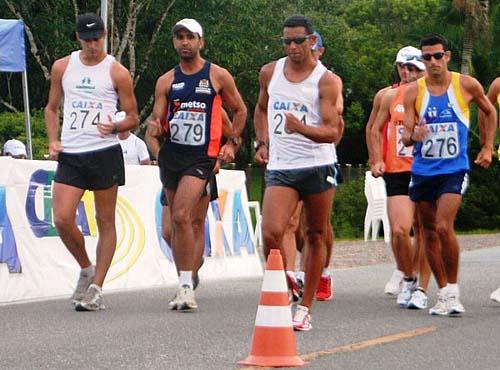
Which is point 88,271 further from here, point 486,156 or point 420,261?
point 486,156

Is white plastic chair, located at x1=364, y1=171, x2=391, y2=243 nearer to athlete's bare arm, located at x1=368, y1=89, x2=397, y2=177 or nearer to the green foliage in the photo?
the green foliage

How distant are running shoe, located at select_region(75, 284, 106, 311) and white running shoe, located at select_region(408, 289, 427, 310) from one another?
7.80 ft

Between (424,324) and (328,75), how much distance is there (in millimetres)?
1845

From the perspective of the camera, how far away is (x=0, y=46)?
18.7 metres

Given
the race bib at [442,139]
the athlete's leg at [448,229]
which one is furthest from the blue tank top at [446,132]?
the athlete's leg at [448,229]

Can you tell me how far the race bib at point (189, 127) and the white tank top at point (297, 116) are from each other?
1.45 meters

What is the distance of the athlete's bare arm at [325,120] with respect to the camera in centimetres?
958

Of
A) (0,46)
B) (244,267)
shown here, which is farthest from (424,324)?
(0,46)

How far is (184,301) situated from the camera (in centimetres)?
1093

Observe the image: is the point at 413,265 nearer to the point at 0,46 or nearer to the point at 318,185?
the point at 318,185

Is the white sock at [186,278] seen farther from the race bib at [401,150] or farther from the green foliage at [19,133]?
the green foliage at [19,133]

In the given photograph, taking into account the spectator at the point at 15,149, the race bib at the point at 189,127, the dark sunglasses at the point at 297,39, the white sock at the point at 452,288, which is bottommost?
the white sock at the point at 452,288

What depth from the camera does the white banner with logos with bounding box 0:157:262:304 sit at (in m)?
12.5

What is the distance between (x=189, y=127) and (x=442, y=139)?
191 cm
